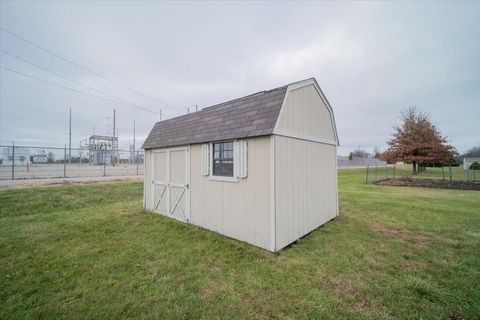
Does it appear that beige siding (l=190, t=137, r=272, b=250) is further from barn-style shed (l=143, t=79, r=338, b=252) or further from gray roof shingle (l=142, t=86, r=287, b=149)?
gray roof shingle (l=142, t=86, r=287, b=149)

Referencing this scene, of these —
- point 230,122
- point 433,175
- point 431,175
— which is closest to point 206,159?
point 230,122

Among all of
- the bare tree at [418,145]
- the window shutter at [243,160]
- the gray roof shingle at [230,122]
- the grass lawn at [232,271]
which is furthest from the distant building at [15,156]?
the bare tree at [418,145]

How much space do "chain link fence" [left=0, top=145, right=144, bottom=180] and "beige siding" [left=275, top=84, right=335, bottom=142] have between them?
17.7 metres

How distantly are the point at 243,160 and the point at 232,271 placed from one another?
2.20 m

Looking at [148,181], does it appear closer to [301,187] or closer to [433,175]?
[301,187]

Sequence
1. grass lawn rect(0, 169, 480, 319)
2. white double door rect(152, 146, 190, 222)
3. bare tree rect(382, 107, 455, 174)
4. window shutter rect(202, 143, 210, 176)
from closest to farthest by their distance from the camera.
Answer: grass lawn rect(0, 169, 480, 319), window shutter rect(202, 143, 210, 176), white double door rect(152, 146, 190, 222), bare tree rect(382, 107, 455, 174)

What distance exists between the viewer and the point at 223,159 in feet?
16.5

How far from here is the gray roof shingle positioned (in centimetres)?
422

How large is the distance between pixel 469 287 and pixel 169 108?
90.5 feet

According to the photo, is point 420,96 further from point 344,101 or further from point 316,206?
point 316,206

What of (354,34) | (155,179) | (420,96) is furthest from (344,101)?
(155,179)

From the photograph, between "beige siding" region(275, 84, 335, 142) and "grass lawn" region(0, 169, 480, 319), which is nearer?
"grass lawn" region(0, 169, 480, 319)

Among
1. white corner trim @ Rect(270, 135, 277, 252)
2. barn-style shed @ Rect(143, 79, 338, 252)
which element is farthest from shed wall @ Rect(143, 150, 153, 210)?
white corner trim @ Rect(270, 135, 277, 252)

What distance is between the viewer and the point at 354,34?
8969 mm
